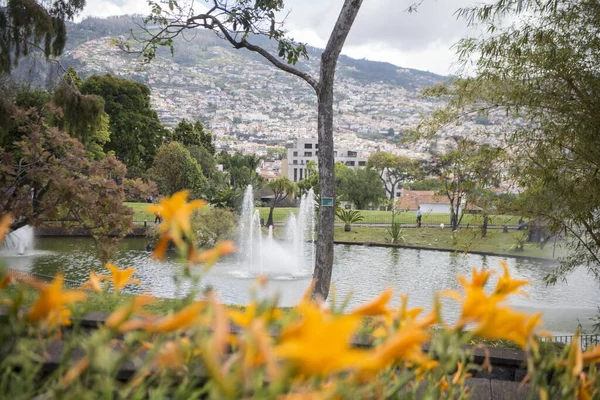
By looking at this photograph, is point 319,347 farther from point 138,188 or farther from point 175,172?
point 175,172

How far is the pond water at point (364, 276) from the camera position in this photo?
7.98m

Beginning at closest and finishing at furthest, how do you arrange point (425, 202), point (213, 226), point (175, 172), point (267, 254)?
1. point (267, 254)
2. point (213, 226)
3. point (175, 172)
4. point (425, 202)

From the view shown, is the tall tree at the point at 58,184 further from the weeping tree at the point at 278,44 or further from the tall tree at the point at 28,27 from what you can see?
the weeping tree at the point at 278,44

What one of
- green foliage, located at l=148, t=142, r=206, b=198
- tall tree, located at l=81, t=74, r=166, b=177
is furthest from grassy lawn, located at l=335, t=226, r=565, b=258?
tall tree, located at l=81, t=74, r=166, b=177

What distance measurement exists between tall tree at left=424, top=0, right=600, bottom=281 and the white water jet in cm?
1019

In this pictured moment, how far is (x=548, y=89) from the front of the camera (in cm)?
444

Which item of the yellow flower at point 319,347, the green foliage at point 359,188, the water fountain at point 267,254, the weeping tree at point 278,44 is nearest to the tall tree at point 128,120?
the water fountain at point 267,254

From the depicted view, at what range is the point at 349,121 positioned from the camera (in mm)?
106250

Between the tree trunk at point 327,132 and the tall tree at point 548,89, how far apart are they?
100 cm

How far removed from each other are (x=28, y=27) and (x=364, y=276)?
7.34 metres

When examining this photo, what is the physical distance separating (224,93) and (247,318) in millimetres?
101804

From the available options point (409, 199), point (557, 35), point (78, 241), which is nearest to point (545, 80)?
point (557, 35)

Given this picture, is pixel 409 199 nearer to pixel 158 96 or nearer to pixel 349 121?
pixel 158 96

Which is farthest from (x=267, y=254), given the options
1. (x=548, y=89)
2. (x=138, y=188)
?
(x=548, y=89)
